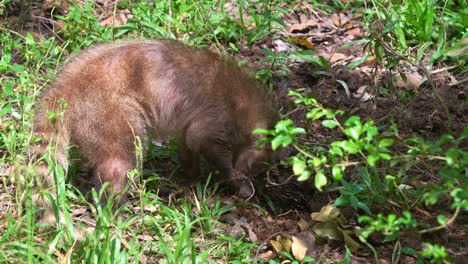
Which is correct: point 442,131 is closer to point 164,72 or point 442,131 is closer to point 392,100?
point 392,100

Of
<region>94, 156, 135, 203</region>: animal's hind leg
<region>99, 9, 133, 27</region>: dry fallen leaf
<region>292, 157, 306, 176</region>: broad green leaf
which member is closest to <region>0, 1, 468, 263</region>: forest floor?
<region>94, 156, 135, 203</region>: animal's hind leg

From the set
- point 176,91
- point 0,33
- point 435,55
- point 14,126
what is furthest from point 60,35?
point 435,55

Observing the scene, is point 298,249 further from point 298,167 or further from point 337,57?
point 337,57

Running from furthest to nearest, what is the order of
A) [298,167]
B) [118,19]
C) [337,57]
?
[118,19], [337,57], [298,167]

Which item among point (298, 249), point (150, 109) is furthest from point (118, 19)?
point (298, 249)

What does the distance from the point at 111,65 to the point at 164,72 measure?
39cm

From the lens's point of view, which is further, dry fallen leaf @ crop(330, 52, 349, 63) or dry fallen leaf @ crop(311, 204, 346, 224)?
dry fallen leaf @ crop(330, 52, 349, 63)

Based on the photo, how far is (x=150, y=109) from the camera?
5211 millimetres

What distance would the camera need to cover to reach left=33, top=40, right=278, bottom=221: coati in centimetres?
493

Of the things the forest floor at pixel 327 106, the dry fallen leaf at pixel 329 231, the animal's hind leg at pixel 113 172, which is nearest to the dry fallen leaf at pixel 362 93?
the forest floor at pixel 327 106

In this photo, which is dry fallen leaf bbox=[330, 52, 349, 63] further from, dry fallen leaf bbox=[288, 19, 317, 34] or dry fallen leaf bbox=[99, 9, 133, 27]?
dry fallen leaf bbox=[99, 9, 133, 27]

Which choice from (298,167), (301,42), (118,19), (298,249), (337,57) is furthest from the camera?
(118,19)

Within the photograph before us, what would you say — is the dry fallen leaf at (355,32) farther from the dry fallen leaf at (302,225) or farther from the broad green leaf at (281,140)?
the broad green leaf at (281,140)

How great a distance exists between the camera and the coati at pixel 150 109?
493 centimetres
